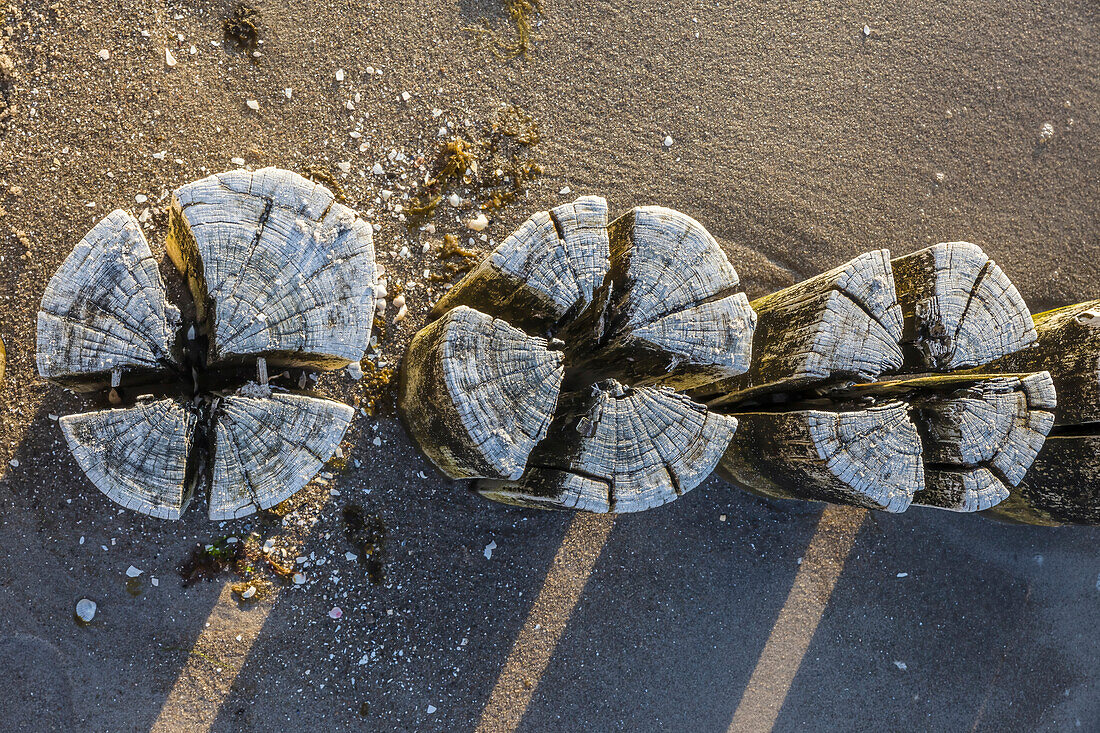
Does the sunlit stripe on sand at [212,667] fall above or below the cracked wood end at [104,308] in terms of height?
below

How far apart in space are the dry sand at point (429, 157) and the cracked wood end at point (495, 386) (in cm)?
102

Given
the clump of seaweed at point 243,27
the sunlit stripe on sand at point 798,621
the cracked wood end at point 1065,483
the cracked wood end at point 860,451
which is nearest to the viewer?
the cracked wood end at point 860,451

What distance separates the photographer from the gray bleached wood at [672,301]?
2805 millimetres

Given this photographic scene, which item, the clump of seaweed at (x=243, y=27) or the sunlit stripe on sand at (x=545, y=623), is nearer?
the clump of seaweed at (x=243, y=27)

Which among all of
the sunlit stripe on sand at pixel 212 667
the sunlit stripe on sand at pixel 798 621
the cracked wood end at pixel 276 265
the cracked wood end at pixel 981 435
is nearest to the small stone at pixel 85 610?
the sunlit stripe on sand at pixel 212 667

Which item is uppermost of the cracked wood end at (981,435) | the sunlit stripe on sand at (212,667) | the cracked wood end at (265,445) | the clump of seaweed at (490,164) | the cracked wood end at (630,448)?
the clump of seaweed at (490,164)

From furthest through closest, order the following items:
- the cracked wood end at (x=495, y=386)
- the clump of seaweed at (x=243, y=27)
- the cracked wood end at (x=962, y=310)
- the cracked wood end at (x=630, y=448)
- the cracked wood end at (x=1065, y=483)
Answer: the cracked wood end at (x=1065, y=483), the clump of seaweed at (x=243, y=27), the cracked wood end at (x=962, y=310), the cracked wood end at (x=630, y=448), the cracked wood end at (x=495, y=386)

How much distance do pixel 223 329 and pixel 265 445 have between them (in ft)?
1.56

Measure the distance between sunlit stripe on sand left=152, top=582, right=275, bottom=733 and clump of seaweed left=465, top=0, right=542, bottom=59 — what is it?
3288 millimetres

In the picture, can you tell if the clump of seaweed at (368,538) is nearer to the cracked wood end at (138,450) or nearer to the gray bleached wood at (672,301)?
the cracked wood end at (138,450)

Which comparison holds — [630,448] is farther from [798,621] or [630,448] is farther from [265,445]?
[798,621]

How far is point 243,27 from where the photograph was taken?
346cm

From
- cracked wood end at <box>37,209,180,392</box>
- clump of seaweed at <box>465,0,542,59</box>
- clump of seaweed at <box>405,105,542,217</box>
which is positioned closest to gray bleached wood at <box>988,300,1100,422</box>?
clump of seaweed at <box>405,105,542,217</box>

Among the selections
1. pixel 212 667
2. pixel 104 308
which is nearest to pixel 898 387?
pixel 104 308
